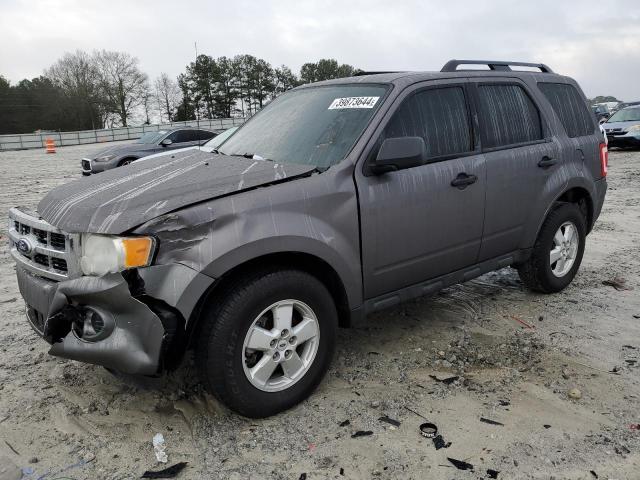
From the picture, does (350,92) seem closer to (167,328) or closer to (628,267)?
(167,328)

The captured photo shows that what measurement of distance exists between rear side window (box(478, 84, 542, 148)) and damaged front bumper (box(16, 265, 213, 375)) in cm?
245

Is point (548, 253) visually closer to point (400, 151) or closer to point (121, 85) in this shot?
point (400, 151)

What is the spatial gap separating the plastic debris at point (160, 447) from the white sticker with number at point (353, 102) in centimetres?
225

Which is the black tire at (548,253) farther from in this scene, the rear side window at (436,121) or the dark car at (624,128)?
the dark car at (624,128)

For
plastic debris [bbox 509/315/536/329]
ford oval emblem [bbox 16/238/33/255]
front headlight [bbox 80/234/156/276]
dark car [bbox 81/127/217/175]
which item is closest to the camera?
front headlight [bbox 80/234/156/276]

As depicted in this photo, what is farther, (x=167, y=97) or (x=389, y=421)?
(x=167, y=97)

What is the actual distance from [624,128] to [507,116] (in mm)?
15654

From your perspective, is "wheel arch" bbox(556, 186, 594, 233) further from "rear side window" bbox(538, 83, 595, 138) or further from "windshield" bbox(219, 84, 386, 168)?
"windshield" bbox(219, 84, 386, 168)

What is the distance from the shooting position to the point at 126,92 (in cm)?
6638

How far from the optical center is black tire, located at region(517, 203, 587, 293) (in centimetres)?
436

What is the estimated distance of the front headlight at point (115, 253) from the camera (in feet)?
7.93

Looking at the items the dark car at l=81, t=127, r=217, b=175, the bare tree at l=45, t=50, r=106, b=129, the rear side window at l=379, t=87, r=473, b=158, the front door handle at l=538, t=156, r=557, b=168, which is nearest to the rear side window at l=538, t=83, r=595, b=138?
the front door handle at l=538, t=156, r=557, b=168

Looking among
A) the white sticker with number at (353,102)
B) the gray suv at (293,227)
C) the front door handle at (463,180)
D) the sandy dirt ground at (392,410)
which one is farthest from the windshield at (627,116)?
the white sticker with number at (353,102)

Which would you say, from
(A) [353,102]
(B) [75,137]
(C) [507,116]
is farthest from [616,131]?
→ (B) [75,137]
